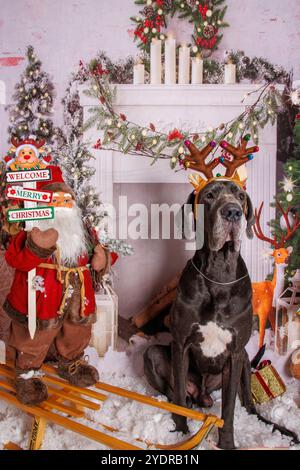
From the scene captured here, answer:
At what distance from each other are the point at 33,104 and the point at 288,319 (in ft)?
6.75

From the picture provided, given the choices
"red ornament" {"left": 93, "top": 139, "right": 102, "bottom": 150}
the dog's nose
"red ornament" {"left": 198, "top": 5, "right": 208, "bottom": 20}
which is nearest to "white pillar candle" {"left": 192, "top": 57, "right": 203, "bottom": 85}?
"red ornament" {"left": 198, "top": 5, "right": 208, "bottom": 20}

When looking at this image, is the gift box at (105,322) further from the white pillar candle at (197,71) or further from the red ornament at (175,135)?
the white pillar candle at (197,71)

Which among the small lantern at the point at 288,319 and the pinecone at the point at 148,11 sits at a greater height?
the pinecone at the point at 148,11

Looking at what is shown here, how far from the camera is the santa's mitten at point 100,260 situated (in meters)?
2.41

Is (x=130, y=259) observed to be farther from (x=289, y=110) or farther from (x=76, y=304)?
(x=289, y=110)

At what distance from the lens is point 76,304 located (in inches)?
92.5

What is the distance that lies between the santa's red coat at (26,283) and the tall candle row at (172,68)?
1.25m

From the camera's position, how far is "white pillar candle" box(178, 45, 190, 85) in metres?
2.84

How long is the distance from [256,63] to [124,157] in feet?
3.22

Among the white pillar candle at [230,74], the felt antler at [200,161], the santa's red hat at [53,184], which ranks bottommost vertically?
the santa's red hat at [53,184]

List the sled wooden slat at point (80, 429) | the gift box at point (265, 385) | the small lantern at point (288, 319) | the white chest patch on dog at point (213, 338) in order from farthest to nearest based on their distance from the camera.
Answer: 1. the small lantern at point (288, 319)
2. the gift box at point (265, 385)
3. the white chest patch on dog at point (213, 338)
4. the sled wooden slat at point (80, 429)

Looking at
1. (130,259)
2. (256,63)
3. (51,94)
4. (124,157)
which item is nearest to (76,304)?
(130,259)

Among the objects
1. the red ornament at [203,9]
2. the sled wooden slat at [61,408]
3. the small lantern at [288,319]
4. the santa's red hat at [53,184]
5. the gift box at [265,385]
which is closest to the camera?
the sled wooden slat at [61,408]

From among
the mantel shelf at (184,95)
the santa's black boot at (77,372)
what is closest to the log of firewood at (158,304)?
the santa's black boot at (77,372)
